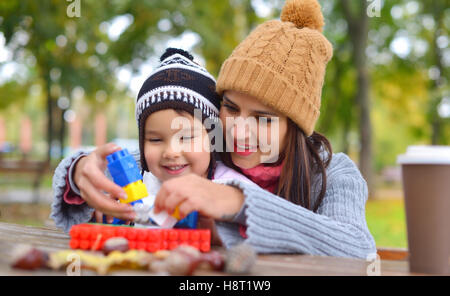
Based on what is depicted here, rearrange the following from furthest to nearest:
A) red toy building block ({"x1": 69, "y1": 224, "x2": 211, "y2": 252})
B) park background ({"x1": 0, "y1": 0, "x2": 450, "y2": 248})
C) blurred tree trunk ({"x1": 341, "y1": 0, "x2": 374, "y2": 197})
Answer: blurred tree trunk ({"x1": 341, "y1": 0, "x2": 374, "y2": 197}), park background ({"x1": 0, "y1": 0, "x2": 450, "y2": 248}), red toy building block ({"x1": 69, "y1": 224, "x2": 211, "y2": 252})

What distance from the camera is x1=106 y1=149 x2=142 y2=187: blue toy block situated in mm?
1304

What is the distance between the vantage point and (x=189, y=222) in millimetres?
1393

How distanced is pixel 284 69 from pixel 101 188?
32.1 inches

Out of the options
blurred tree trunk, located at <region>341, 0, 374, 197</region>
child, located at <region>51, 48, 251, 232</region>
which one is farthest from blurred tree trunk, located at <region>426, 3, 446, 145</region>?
child, located at <region>51, 48, 251, 232</region>

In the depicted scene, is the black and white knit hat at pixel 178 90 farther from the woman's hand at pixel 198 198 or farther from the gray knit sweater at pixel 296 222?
the woman's hand at pixel 198 198

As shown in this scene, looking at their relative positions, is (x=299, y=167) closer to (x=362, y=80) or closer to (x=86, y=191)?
(x=86, y=191)

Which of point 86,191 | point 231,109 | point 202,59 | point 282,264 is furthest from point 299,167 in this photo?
point 202,59

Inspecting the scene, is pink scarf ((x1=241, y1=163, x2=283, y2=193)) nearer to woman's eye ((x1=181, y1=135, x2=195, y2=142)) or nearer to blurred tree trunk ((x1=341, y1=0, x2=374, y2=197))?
woman's eye ((x1=181, y1=135, x2=195, y2=142))

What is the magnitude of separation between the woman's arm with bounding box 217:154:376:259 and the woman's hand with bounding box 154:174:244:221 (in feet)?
0.12

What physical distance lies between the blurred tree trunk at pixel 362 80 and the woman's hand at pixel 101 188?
10.1 meters

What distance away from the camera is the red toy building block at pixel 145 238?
1.20m

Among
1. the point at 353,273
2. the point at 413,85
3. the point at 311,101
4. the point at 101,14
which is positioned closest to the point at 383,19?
the point at 413,85

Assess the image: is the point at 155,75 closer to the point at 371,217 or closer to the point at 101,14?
the point at 101,14

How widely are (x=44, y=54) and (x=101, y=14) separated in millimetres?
1010
